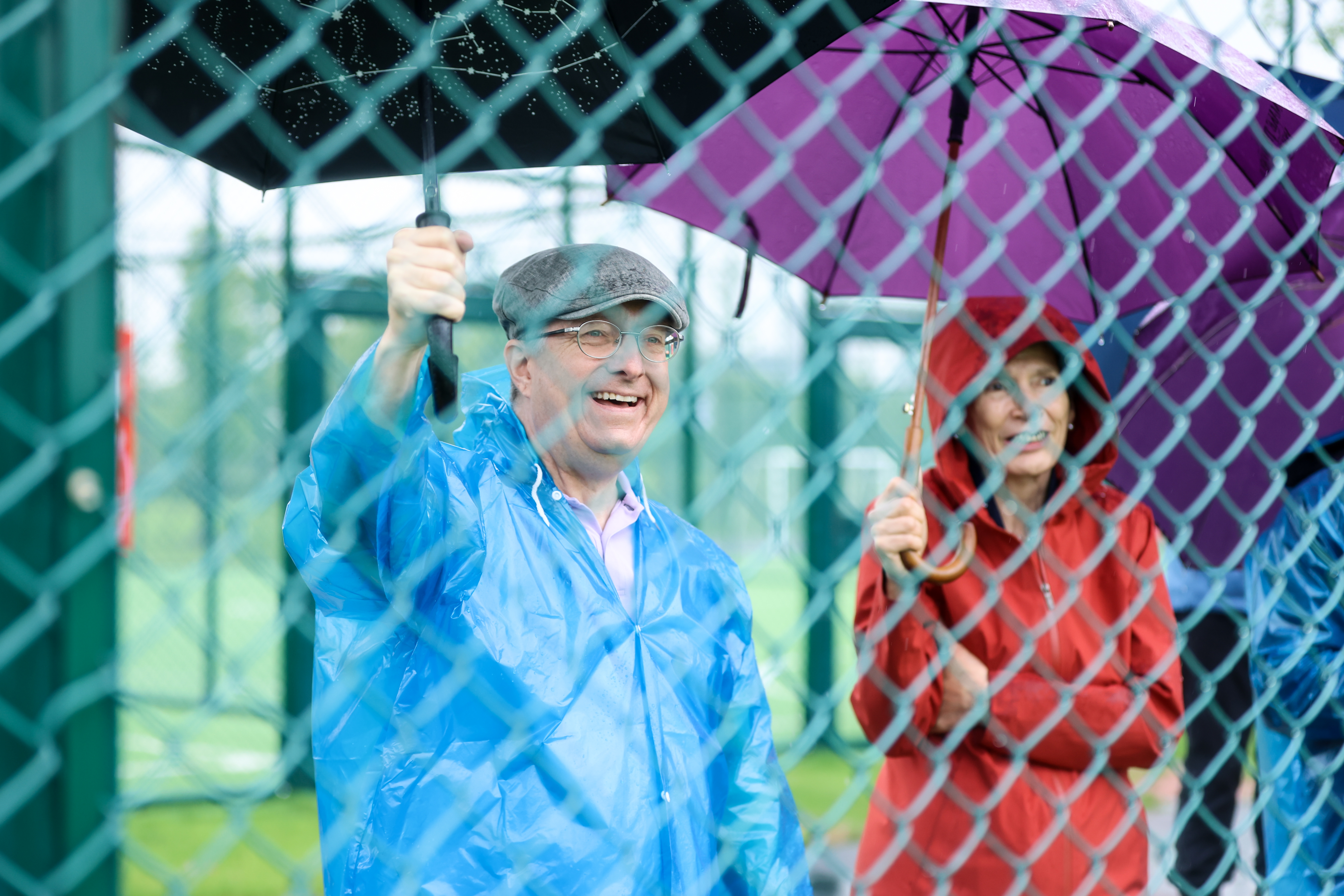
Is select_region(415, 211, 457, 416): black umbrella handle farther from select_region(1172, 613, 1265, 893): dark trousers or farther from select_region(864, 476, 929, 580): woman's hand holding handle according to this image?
select_region(1172, 613, 1265, 893): dark trousers

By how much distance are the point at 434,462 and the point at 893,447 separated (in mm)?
645

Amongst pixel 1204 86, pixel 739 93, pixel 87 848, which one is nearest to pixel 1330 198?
pixel 1204 86

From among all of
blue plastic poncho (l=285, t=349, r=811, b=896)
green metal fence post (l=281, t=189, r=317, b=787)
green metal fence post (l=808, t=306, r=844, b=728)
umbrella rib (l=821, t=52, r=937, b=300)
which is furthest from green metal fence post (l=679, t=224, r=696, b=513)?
blue plastic poncho (l=285, t=349, r=811, b=896)

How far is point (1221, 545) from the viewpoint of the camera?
9.77 ft

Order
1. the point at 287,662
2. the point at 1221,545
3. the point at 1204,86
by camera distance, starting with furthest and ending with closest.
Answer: the point at 287,662 → the point at 1221,545 → the point at 1204,86

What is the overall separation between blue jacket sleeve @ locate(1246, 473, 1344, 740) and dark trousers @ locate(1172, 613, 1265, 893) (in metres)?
1.28

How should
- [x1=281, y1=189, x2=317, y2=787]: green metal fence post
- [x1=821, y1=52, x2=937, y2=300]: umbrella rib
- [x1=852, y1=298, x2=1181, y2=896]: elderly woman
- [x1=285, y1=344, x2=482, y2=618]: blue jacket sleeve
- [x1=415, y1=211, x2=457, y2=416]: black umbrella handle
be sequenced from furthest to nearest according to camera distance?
[x1=281, y1=189, x2=317, y2=787]: green metal fence post < [x1=821, y1=52, x2=937, y2=300]: umbrella rib < [x1=852, y1=298, x2=1181, y2=896]: elderly woman < [x1=285, y1=344, x2=482, y2=618]: blue jacket sleeve < [x1=415, y1=211, x2=457, y2=416]: black umbrella handle

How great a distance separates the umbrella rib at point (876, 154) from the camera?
8.20 ft

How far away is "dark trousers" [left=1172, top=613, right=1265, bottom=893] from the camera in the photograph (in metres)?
3.74

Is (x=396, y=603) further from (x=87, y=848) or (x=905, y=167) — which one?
(x=905, y=167)

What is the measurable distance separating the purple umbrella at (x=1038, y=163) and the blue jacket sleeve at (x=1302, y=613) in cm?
51

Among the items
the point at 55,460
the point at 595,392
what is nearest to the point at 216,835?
the point at 595,392

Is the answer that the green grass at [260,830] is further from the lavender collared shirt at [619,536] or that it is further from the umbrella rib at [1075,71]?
the umbrella rib at [1075,71]

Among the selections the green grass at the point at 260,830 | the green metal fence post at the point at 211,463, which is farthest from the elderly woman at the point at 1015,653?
the green metal fence post at the point at 211,463
